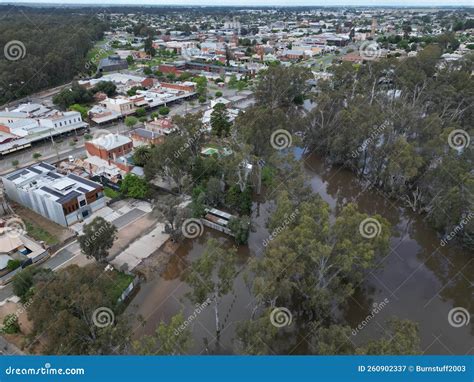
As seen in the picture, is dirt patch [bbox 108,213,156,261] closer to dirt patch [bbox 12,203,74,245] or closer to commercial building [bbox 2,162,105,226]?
dirt patch [bbox 12,203,74,245]

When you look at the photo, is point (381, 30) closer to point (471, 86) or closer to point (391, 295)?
point (471, 86)

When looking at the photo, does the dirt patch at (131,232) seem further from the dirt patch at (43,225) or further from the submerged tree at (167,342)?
the submerged tree at (167,342)

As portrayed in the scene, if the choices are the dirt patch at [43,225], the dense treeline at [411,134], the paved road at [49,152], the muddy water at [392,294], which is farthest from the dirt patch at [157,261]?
the paved road at [49,152]

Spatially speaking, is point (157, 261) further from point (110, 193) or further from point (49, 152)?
point (49, 152)

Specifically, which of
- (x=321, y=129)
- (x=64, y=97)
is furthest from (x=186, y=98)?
(x=321, y=129)

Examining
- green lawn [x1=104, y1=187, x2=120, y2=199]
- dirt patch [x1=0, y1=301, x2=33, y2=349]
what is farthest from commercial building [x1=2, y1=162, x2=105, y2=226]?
dirt patch [x1=0, y1=301, x2=33, y2=349]
